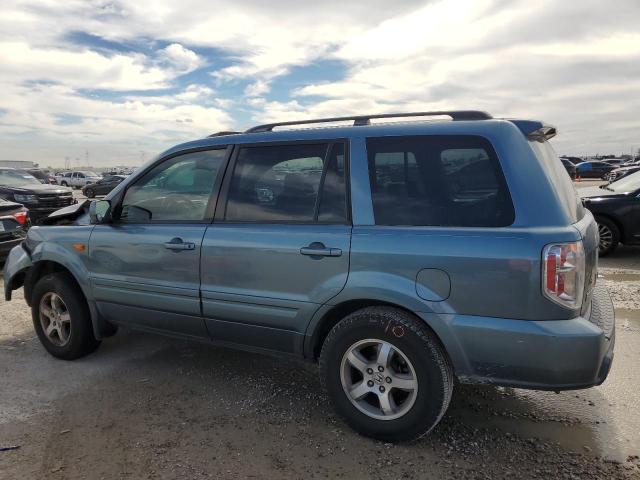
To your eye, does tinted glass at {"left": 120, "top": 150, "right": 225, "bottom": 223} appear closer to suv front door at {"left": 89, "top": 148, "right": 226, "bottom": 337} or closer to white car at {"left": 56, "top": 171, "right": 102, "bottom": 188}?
suv front door at {"left": 89, "top": 148, "right": 226, "bottom": 337}

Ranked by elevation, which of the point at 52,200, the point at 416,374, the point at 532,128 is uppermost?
the point at 532,128

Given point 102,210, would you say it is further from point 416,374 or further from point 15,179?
point 15,179

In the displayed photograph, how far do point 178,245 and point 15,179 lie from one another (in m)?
14.4

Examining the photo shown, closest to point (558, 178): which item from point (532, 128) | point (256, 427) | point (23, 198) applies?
point (532, 128)

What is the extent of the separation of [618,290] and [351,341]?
4.67 metres

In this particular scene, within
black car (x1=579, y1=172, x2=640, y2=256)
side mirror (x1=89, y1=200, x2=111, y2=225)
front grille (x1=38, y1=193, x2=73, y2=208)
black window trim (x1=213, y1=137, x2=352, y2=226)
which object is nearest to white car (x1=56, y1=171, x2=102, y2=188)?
front grille (x1=38, y1=193, x2=73, y2=208)

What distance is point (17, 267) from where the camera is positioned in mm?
4547

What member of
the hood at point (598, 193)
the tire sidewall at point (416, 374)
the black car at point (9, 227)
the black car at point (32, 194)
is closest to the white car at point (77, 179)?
the black car at point (32, 194)

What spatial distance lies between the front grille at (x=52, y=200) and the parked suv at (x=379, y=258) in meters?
12.3

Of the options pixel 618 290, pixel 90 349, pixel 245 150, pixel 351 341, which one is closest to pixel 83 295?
pixel 90 349

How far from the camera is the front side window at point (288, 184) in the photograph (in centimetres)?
308

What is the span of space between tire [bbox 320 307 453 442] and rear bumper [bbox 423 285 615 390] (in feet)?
0.40

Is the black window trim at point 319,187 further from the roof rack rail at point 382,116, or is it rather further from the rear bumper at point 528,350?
the rear bumper at point 528,350

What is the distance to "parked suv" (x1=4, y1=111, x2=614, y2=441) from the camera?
8.28ft
